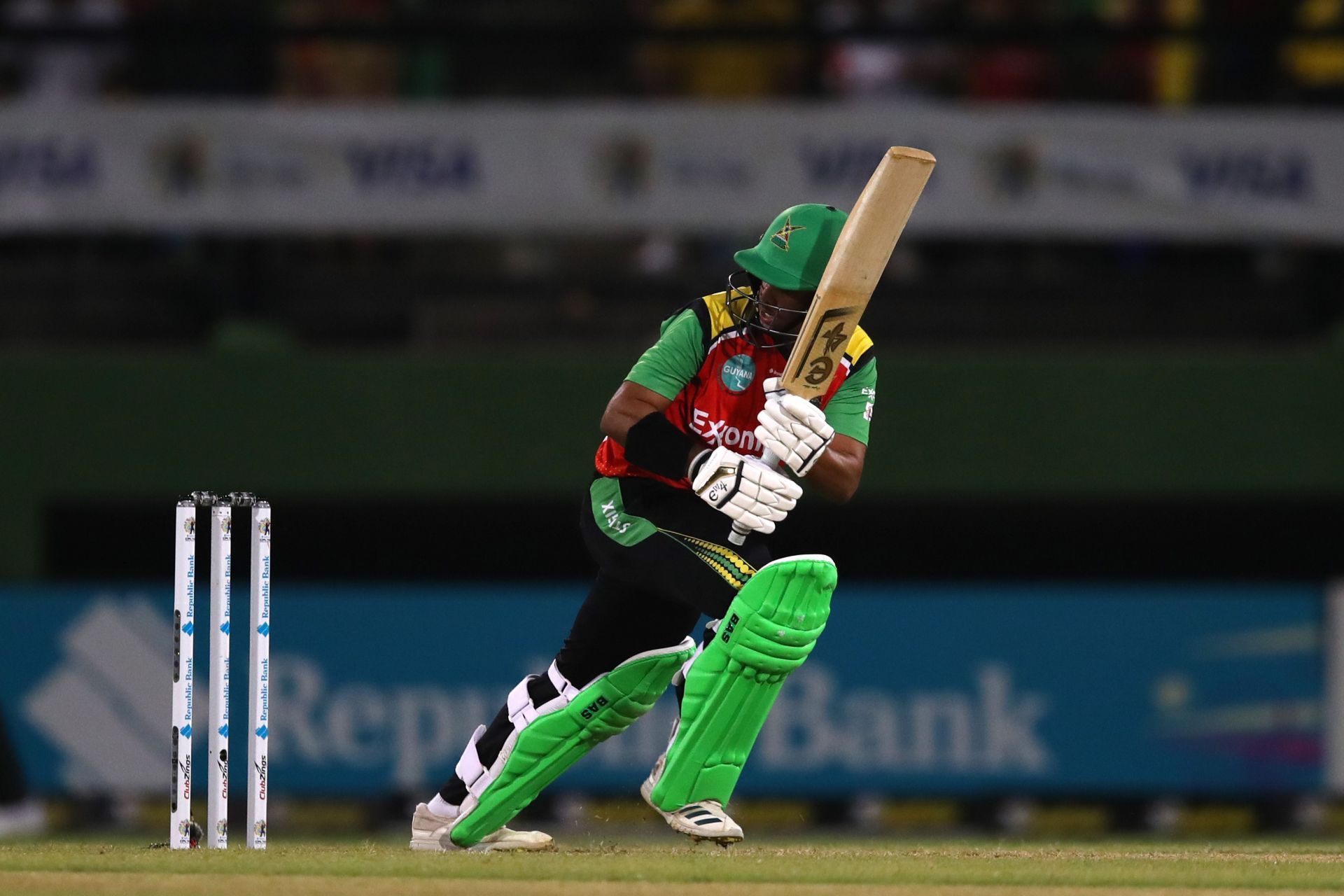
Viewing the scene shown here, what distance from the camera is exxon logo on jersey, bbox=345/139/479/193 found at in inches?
433

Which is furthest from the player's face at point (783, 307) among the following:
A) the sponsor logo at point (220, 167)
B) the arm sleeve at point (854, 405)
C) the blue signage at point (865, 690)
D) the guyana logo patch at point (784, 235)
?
the sponsor logo at point (220, 167)

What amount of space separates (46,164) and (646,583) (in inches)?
268

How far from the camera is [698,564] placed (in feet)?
17.3

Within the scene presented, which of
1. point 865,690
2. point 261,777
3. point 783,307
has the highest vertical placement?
point 783,307

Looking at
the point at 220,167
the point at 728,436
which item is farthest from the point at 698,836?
the point at 220,167

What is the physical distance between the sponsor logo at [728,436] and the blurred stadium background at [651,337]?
216 inches

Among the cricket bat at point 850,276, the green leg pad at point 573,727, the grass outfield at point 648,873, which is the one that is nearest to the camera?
the grass outfield at point 648,873

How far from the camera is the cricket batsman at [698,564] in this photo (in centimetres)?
509

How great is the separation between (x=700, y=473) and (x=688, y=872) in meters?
1.03

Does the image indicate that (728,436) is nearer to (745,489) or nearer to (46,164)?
(745,489)

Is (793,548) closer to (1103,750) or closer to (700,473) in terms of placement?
(1103,750)

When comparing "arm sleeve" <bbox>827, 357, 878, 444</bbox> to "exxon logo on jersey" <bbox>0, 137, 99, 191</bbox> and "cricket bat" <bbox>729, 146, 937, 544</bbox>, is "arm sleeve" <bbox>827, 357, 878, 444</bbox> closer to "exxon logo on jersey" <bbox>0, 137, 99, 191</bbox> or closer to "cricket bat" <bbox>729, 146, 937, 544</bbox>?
"cricket bat" <bbox>729, 146, 937, 544</bbox>

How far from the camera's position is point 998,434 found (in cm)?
1122

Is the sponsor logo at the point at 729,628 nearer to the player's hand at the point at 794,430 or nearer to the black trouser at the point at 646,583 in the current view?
the black trouser at the point at 646,583
